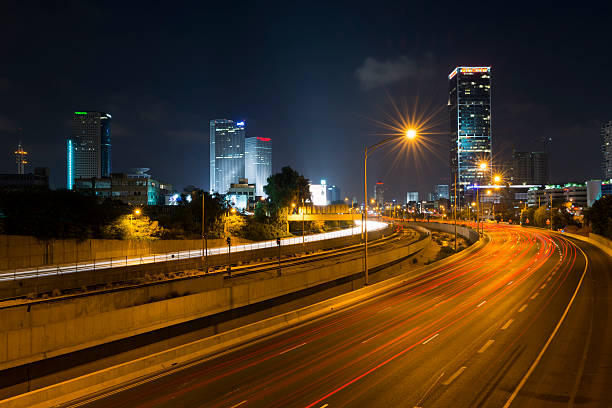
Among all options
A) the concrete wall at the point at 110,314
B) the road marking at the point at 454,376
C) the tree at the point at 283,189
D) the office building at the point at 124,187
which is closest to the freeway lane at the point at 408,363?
the road marking at the point at 454,376

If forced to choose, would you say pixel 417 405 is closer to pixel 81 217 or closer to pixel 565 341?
pixel 565 341

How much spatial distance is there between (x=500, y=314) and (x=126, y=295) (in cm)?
2130

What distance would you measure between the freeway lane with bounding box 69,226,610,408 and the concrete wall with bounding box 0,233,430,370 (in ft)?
18.1

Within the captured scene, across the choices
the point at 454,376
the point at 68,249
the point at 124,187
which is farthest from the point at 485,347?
the point at 124,187

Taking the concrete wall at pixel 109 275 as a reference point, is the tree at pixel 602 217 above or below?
above

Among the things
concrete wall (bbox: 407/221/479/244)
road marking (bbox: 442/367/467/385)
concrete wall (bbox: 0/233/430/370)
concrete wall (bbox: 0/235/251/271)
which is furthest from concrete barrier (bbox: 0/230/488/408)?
concrete wall (bbox: 407/221/479/244)

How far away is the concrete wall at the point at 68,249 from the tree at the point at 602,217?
196 feet

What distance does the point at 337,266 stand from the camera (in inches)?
1321

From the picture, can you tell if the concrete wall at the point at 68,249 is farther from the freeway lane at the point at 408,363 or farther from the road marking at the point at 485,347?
the road marking at the point at 485,347

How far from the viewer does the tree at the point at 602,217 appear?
56000mm

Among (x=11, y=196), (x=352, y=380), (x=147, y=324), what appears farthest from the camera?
(x=11, y=196)

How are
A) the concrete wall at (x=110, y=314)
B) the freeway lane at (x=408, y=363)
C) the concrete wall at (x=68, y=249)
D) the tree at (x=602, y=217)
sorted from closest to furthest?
the freeway lane at (x=408, y=363), the concrete wall at (x=110, y=314), the concrete wall at (x=68, y=249), the tree at (x=602, y=217)

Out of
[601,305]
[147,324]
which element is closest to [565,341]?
[601,305]

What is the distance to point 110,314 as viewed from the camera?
55.2ft
